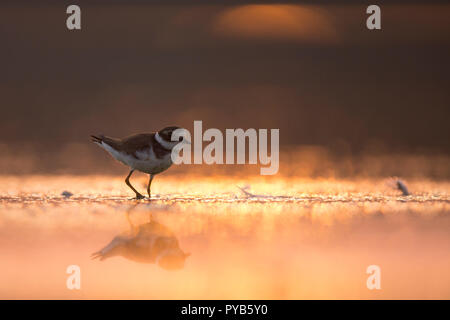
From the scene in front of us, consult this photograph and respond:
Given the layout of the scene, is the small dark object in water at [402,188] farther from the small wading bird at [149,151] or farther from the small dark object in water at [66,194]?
the small dark object in water at [66,194]

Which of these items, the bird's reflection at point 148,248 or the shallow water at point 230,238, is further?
the bird's reflection at point 148,248

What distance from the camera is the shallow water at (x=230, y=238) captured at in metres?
3.65

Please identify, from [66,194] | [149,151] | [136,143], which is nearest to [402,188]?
[149,151]

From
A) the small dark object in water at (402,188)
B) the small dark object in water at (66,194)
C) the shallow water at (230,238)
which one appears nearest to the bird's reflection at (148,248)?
the shallow water at (230,238)

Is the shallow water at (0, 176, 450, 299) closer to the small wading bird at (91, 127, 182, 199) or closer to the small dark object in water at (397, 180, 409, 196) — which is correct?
the small dark object in water at (397, 180, 409, 196)

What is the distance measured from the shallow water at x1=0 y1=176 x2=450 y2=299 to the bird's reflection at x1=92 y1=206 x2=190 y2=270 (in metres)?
0.01

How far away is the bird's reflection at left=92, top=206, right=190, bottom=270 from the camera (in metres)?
4.14

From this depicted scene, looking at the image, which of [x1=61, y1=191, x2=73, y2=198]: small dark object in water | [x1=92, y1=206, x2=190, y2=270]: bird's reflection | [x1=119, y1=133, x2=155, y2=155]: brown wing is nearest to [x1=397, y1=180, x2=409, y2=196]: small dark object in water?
[x1=119, y1=133, x2=155, y2=155]: brown wing

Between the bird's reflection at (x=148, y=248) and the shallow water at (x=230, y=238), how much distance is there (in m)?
0.01

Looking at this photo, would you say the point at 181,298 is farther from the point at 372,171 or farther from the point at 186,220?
the point at 372,171

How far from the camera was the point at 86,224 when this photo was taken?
5.23 m

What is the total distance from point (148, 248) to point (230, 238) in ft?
2.09

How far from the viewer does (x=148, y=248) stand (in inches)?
173

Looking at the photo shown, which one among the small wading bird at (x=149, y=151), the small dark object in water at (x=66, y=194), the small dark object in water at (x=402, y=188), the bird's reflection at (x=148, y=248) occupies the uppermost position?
the small wading bird at (x=149, y=151)
